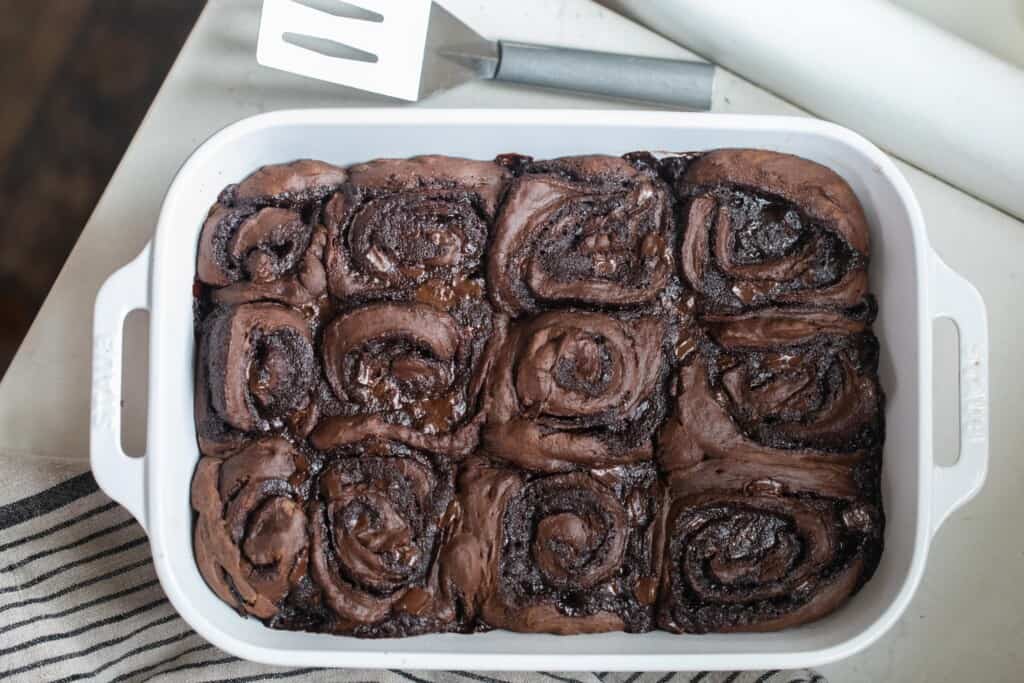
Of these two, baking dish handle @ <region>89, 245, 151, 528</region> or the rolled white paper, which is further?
the rolled white paper

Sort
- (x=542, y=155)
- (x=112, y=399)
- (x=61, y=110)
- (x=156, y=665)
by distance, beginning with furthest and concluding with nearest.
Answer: (x=61, y=110) < (x=156, y=665) < (x=542, y=155) < (x=112, y=399)

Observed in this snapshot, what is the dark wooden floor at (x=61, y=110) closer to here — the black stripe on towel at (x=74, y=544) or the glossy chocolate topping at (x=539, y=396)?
the black stripe on towel at (x=74, y=544)

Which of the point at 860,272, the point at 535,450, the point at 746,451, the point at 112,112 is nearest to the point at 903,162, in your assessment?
the point at 860,272

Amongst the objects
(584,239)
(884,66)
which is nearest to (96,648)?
(584,239)

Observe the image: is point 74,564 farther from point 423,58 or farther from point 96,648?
point 423,58

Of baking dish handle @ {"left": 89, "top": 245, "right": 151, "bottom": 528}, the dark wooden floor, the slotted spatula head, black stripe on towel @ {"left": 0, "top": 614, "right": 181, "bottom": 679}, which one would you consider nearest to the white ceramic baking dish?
baking dish handle @ {"left": 89, "top": 245, "right": 151, "bottom": 528}

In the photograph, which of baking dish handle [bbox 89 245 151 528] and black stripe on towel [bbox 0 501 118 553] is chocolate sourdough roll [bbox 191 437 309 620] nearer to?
baking dish handle [bbox 89 245 151 528]

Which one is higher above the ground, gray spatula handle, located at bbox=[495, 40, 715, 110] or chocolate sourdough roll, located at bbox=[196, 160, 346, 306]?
gray spatula handle, located at bbox=[495, 40, 715, 110]
